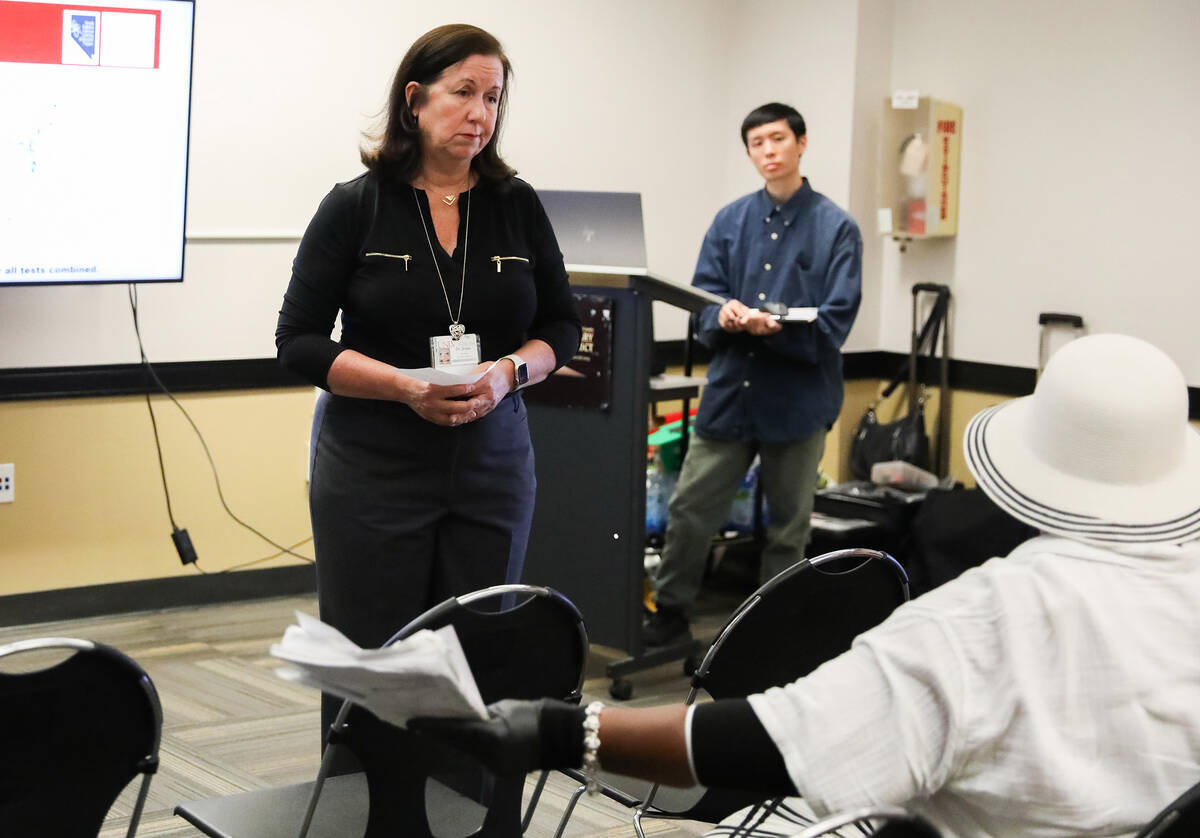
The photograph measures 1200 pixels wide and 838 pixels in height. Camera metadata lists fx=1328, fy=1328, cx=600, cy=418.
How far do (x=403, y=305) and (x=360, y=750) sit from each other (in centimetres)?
90

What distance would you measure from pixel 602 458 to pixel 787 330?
0.73 metres

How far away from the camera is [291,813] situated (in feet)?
6.01

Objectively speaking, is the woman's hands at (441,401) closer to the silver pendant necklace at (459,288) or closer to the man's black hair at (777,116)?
the silver pendant necklace at (459,288)

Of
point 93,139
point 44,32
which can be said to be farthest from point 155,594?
point 44,32

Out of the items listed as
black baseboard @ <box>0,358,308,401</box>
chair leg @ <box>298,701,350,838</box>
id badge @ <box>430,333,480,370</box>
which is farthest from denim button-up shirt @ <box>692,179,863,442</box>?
chair leg @ <box>298,701,350,838</box>

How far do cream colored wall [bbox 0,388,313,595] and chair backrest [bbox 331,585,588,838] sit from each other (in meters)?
2.88

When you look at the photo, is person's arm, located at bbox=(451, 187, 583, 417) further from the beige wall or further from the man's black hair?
the beige wall

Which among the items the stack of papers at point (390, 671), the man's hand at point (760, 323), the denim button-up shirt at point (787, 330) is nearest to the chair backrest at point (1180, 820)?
the stack of papers at point (390, 671)

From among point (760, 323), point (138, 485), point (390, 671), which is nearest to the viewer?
point (390, 671)

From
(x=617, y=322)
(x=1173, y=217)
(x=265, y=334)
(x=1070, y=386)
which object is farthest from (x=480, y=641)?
(x=1173, y=217)

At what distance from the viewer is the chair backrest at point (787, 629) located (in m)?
1.81

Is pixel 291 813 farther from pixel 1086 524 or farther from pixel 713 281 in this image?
pixel 713 281

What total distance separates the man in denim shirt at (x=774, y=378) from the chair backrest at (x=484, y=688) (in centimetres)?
225

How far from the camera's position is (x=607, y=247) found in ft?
12.2
